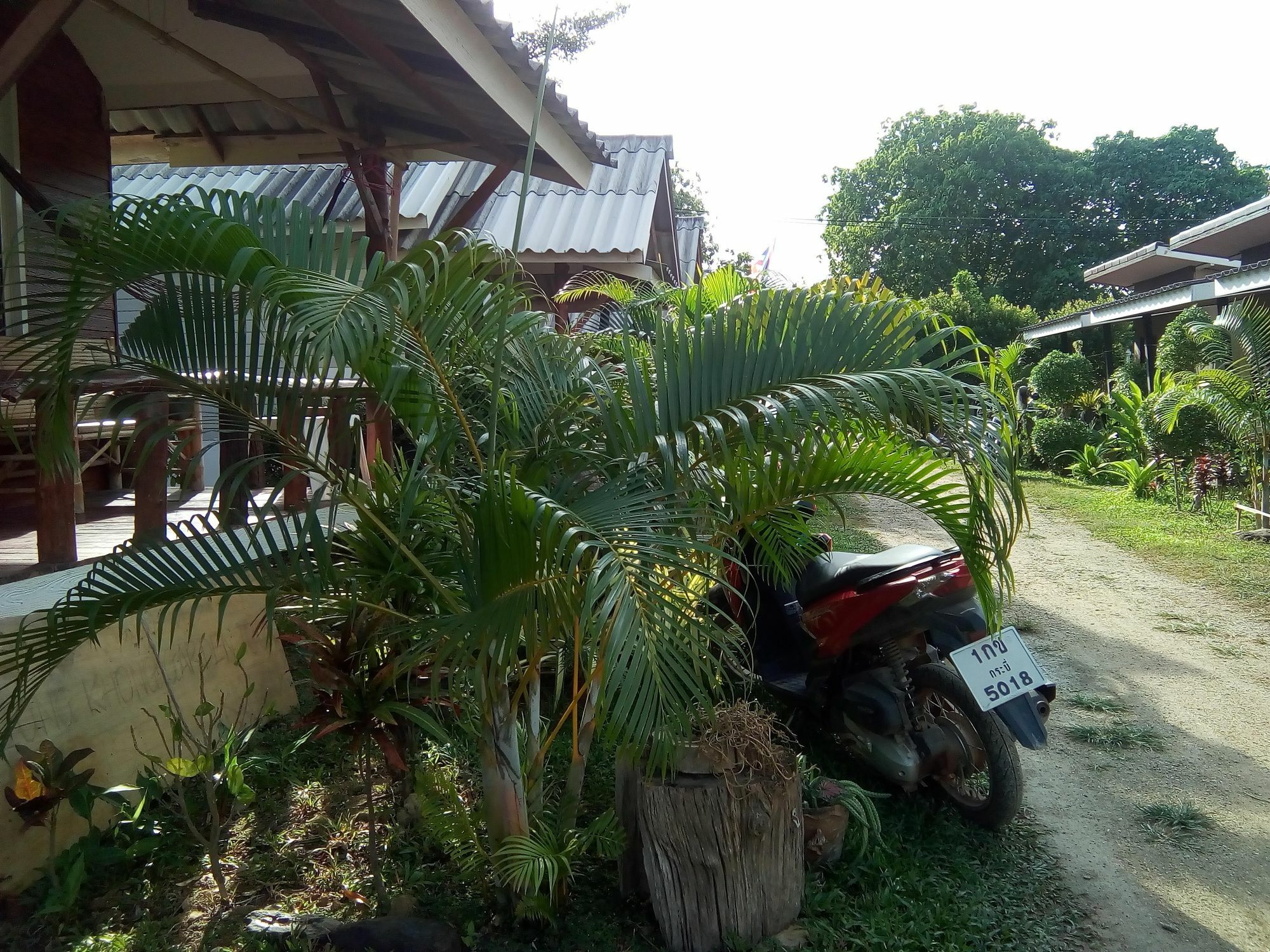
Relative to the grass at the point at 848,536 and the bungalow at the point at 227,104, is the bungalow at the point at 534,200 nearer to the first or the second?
the bungalow at the point at 227,104

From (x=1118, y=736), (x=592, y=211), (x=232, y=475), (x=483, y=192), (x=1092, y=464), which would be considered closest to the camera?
(x=232, y=475)

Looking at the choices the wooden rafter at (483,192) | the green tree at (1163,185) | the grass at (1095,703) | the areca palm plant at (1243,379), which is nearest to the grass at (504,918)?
the grass at (1095,703)

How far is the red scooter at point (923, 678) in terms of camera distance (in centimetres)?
307

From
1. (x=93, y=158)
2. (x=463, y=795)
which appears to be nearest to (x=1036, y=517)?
(x=463, y=795)

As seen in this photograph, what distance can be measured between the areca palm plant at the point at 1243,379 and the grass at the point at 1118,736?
564 cm

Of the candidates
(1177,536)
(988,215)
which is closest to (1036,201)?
(988,215)

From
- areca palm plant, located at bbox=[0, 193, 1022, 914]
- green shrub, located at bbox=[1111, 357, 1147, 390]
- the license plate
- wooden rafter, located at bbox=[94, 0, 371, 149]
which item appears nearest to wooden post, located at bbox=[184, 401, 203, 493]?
areca palm plant, located at bbox=[0, 193, 1022, 914]

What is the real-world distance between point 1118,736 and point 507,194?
26.5 ft

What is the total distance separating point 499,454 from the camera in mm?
2547

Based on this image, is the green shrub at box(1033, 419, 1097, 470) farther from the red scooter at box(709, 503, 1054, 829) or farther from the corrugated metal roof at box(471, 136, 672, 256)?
the red scooter at box(709, 503, 1054, 829)

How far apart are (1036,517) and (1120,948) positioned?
332 inches

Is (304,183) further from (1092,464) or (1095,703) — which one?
(1092,464)

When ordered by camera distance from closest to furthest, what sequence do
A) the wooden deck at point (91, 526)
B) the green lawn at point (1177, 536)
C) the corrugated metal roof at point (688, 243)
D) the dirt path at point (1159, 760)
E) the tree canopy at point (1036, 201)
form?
the dirt path at point (1159, 760)
the wooden deck at point (91, 526)
the green lawn at point (1177, 536)
the corrugated metal roof at point (688, 243)
the tree canopy at point (1036, 201)

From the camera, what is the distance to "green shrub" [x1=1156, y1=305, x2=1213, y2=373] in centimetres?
1096
